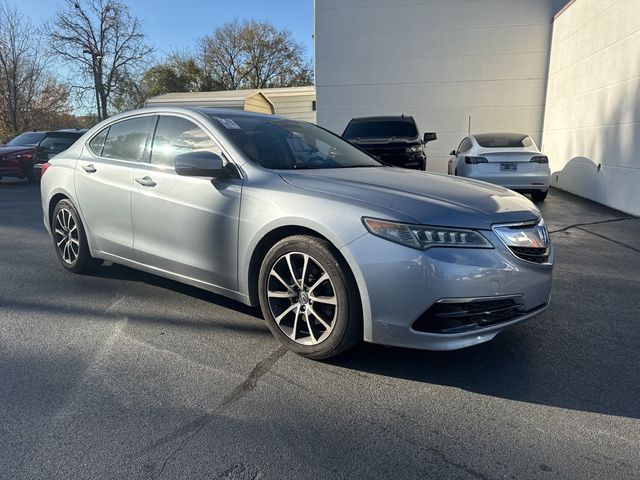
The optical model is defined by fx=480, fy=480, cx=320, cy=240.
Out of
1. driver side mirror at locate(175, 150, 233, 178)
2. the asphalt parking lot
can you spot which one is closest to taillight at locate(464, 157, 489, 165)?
the asphalt parking lot

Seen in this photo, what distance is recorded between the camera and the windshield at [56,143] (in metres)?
13.3

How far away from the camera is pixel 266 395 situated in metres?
2.73

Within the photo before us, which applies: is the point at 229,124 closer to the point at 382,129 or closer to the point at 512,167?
the point at 382,129

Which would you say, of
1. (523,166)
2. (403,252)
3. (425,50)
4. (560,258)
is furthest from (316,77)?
(403,252)

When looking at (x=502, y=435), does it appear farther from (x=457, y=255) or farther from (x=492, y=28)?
(x=492, y=28)

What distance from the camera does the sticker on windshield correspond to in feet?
12.4

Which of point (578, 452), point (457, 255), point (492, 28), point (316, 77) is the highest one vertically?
point (492, 28)

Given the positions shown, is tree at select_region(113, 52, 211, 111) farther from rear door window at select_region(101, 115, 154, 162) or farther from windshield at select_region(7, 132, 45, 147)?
rear door window at select_region(101, 115, 154, 162)

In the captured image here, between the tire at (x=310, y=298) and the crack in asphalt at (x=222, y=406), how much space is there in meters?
0.15

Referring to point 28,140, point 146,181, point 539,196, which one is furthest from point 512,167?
point 28,140

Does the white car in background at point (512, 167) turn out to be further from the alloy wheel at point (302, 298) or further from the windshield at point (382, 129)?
the alloy wheel at point (302, 298)

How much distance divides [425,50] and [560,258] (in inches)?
475

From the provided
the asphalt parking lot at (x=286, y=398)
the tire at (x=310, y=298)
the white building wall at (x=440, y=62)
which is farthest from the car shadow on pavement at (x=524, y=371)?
the white building wall at (x=440, y=62)

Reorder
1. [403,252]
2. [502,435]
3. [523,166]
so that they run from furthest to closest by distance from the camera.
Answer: [523,166], [403,252], [502,435]
